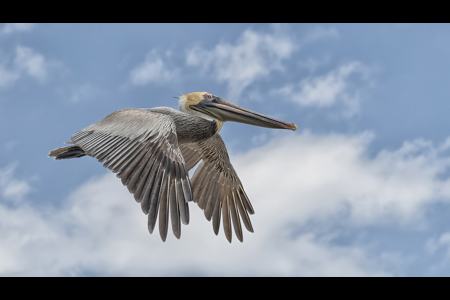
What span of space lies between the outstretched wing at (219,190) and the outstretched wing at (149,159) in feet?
8.78

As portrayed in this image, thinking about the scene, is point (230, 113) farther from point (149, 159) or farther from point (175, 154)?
point (149, 159)

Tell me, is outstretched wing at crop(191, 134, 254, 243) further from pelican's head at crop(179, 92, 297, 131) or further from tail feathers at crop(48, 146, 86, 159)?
tail feathers at crop(48, 146, 86, 159)

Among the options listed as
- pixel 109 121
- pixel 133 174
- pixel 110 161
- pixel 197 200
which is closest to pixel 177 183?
pixel 133 174

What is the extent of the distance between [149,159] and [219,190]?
148 inches

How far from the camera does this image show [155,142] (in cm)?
903

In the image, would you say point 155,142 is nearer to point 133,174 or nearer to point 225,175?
point 133,174

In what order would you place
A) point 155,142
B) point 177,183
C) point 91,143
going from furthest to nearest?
point 91,143 < point 155,142 < point 177,183

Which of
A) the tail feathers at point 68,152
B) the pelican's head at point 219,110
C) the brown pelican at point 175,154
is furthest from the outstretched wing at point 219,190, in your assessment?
the tail feathers at point 68,152

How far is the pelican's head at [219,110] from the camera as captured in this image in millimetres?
11164

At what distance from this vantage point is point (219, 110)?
36.6ft

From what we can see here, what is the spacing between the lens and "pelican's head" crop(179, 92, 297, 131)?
36.6ft

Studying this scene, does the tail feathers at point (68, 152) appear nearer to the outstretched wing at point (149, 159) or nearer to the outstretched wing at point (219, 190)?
the outstretched wing at point (149, 159)

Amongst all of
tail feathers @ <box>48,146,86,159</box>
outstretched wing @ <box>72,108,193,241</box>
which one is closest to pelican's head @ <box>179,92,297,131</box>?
outstretched wing @ <box>72,108,193,241</box>

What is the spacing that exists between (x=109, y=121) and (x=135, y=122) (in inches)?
31.7
